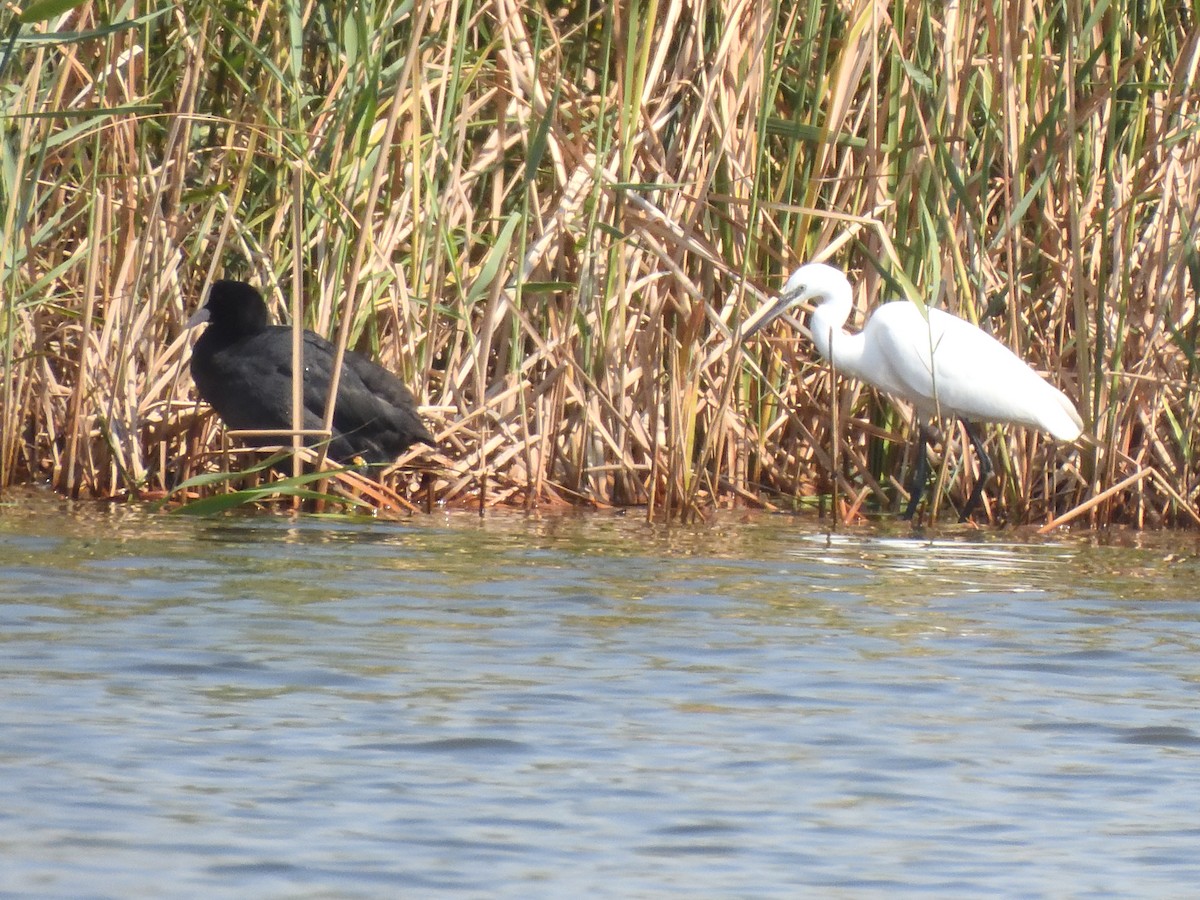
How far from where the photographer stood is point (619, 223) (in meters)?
6.18

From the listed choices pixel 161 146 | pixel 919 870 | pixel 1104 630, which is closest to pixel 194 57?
pixel 161 146

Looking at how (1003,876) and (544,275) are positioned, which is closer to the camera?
(1003,876)

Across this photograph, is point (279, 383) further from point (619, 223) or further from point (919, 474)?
point (919, 474)

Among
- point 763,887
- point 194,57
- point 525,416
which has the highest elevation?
point 194,57

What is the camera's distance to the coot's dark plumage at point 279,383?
20.3ft

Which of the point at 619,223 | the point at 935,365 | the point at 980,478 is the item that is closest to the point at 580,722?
the point at 619,223

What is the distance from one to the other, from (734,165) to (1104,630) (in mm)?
2299

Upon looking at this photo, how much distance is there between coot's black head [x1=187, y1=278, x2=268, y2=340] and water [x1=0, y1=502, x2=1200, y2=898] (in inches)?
45.7

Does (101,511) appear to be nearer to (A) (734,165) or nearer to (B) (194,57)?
(B) (194,57)

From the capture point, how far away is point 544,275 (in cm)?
654

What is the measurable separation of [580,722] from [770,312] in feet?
10.6

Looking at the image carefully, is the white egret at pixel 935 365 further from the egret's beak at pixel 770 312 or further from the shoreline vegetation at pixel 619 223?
the shoreline vegetation at pixel 619 223

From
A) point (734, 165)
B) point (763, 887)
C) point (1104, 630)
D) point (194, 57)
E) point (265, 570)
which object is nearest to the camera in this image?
point (763, 887)

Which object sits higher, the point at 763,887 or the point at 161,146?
the point at 161,146
